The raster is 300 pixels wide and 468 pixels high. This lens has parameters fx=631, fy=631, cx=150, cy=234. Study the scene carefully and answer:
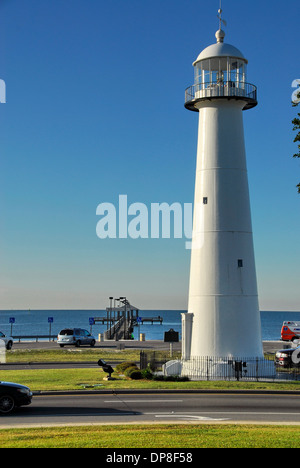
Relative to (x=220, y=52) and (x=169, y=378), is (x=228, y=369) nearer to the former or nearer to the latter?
(x=169, y=378)

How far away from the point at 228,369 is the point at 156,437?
1644cm

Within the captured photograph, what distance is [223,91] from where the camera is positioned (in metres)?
33.5

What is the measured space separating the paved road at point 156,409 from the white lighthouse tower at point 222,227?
21.6 feet

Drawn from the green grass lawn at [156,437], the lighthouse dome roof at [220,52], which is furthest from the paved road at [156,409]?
the lighthouse dome roof at [220,52]

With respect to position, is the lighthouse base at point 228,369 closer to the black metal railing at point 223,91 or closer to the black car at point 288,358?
the black car at point 288,358

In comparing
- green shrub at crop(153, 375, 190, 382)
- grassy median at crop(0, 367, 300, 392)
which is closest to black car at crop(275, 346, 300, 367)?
grassy median at crop(0, 367, 300, 392)

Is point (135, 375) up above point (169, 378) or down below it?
above

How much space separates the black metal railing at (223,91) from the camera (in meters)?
33.4

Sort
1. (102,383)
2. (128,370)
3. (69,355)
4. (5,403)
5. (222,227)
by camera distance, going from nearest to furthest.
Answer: (5,403), (102,383), (128,370), (222,227), (69,355)

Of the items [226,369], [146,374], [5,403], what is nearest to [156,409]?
[5,403]

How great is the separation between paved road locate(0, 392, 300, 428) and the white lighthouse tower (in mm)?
6579

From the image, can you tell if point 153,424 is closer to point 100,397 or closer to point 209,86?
point 100,397

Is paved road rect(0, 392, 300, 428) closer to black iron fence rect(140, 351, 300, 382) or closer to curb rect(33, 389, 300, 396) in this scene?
curb rect(33, 389, 300, 396)
